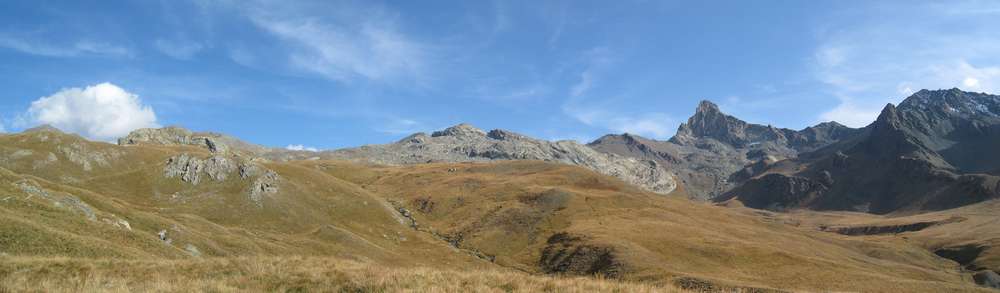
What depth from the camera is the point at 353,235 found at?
106 metres

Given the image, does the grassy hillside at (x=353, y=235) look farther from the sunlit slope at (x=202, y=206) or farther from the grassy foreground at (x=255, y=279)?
the sunlit slope at (x=202, y=206)

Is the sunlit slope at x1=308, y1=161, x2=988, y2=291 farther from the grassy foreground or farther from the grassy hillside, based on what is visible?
the grassy foreground

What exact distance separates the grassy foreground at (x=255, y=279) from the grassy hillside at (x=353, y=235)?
110 mm

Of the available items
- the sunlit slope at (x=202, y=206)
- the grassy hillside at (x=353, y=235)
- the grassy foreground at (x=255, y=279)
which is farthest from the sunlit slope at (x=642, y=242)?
the grassy foreground at (x=255, y=279)

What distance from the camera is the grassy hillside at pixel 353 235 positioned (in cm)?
2359

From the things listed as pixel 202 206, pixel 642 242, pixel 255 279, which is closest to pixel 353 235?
pixel 202 206

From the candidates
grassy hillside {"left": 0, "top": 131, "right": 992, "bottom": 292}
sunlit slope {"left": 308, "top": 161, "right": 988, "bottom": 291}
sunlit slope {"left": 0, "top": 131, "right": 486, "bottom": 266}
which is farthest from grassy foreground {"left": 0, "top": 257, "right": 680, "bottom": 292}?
sunlit slope {"left": 308, "top": 161, "right": 988, "bottom": 291}

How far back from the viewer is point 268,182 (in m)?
129

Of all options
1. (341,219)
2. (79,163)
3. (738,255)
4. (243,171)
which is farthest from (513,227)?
(79,163)

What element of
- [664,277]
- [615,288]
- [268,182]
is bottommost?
[664,277]

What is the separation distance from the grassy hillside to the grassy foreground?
0.11 m

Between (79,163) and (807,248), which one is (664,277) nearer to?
(807,248)

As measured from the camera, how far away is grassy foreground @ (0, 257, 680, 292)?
2019 centimetres

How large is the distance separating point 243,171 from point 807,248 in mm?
136600
